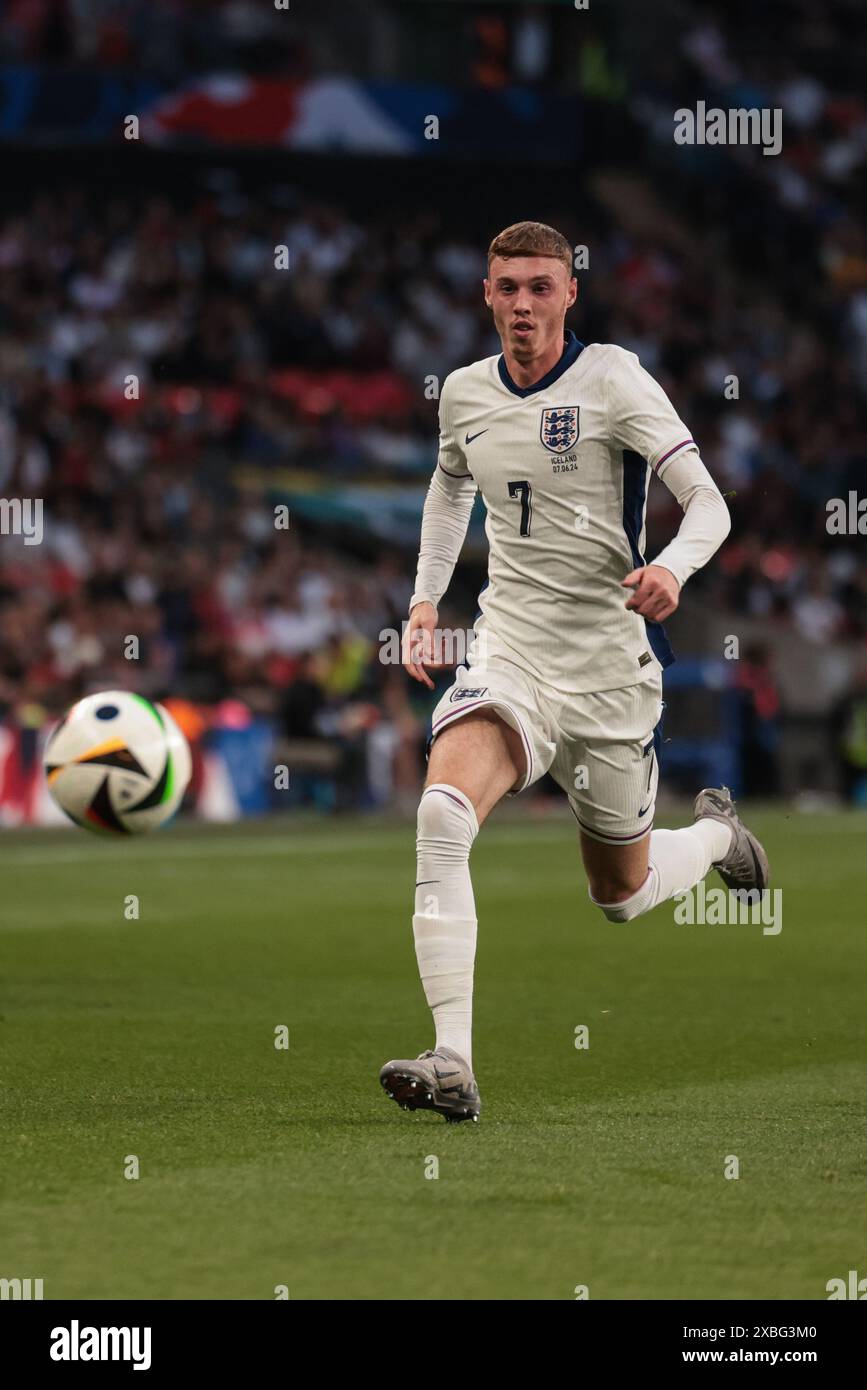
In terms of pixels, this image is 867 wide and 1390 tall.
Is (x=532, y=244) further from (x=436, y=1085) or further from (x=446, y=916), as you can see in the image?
(x=436, y=1085)

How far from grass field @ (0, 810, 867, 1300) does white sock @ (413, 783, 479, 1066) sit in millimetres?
321

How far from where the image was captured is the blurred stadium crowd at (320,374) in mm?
22719

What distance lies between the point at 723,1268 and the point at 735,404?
25958 mm

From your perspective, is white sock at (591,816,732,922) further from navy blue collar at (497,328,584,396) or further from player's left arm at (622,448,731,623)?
navy blue collar at (497,328,584,396)

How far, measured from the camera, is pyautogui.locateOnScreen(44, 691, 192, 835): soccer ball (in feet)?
31.9

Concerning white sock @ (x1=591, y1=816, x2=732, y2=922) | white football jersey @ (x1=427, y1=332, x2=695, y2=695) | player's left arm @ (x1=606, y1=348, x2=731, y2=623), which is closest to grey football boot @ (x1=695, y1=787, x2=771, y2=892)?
white sock @ (x1=591, y1=816, x2=732, y2=922)

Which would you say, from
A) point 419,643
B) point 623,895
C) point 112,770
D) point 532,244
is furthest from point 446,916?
point 112,770

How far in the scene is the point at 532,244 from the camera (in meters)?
6.87

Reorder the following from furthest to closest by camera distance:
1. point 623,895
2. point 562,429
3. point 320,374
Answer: point 320,374, point 623,895, point 562,429

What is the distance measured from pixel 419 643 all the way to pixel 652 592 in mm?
1140

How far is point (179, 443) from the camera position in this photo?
26125 millimetres

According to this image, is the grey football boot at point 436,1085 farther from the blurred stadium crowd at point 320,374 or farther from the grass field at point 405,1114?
the blurred stadium crowd at point 320,374
